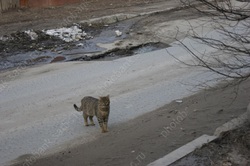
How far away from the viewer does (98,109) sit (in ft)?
23.2

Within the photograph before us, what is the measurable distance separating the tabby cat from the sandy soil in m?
0.26

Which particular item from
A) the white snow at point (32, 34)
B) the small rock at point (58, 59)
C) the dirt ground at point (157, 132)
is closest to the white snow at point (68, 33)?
the white snow at point (32, 34)

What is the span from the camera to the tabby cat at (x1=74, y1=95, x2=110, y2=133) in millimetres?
7035

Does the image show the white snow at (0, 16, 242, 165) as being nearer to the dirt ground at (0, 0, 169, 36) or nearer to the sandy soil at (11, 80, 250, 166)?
the sandy soil at (11, 80, 250, 166)

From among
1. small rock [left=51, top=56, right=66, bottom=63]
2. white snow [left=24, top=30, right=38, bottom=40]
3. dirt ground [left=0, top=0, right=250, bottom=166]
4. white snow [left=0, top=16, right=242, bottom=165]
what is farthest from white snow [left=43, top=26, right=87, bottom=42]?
dirt ground [left=0, top=0, right=250, bottom=166]

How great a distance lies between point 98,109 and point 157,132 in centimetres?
112

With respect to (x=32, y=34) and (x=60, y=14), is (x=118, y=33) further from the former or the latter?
(x=60, y=14)

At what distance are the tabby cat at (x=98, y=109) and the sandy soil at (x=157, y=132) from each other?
0.26 metres

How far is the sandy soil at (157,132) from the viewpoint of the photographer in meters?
6.25

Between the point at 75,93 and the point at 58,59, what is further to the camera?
the point at 58,59

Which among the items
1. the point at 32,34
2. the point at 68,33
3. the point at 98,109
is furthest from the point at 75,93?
the point at 68,33

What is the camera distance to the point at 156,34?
52.1 ft

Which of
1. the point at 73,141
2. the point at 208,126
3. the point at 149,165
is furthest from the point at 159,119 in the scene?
the point at 149,165

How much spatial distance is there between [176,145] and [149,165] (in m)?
1.19
